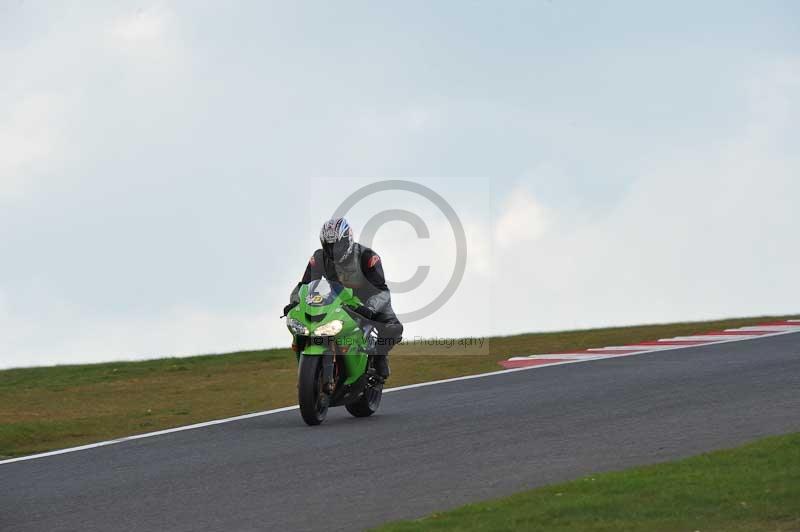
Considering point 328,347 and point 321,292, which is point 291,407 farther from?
point 321,292

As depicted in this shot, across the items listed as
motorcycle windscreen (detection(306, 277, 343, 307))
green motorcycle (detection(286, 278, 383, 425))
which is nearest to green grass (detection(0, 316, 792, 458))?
green motorcycle (detection(286, 278, 383, 425))

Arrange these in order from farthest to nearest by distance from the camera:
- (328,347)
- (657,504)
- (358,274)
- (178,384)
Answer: (178,384)
(358,274)
(328,347)
(657,504)

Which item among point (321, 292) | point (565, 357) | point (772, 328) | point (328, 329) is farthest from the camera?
point (772, 328)

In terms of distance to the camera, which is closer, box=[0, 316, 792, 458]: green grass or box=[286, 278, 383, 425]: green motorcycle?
box=[286, 278, 383, 425]: green motorcycle

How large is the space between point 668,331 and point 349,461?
12958 millimetres

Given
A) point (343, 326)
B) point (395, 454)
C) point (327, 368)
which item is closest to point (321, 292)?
point (343, 326)

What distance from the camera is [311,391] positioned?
11938 mm

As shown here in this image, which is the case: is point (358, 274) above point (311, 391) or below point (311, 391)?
above

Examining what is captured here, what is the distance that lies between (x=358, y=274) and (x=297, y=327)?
968 millimetres

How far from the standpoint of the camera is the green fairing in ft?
39.2

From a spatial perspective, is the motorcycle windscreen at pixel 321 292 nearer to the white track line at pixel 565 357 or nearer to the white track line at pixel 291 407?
the white track line at pixel 291 407

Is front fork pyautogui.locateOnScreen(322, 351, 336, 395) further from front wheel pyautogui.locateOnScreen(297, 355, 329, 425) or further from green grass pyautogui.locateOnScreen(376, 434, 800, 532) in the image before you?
green grass pyautogui.locateOnScreen(376, 434, 800, 532)

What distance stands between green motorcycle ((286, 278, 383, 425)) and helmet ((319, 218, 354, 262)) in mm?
329

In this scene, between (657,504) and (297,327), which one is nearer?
(657,504)
